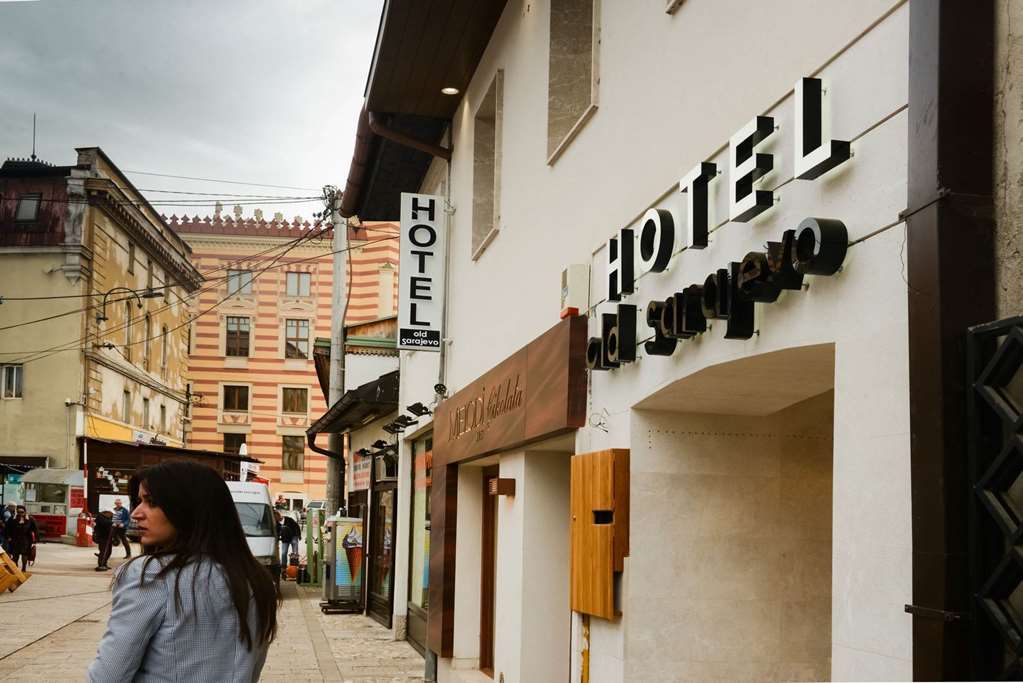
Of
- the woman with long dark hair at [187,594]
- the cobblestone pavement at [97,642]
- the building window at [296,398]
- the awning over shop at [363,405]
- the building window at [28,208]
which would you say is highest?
the building window at [28,208]

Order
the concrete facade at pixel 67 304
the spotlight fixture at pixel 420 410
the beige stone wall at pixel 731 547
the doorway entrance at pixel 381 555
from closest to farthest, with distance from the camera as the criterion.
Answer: the beige stone wall at pixel 731 547 → the spotlight fixture at pixel 420 410 → the doorway entrance at pixel 381 555 → the concrete facade at pixel 67 304

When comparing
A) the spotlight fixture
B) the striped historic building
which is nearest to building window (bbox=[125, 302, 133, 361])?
the striped historic building

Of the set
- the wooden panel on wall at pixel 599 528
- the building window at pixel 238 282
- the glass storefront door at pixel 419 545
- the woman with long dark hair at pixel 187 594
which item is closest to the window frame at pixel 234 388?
the building window at pixel 238 282

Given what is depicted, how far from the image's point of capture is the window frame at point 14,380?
42.0 meters

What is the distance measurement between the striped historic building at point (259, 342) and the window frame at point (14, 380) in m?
17.3

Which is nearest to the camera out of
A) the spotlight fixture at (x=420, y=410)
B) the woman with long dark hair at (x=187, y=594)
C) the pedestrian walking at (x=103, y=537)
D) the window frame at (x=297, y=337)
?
the woman with long dark hair at (x=187, y=594)

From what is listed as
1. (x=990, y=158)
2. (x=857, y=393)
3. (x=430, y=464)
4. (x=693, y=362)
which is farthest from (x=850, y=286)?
(x=430, y=464)

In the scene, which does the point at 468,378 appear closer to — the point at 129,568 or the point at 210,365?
the point at 129,568

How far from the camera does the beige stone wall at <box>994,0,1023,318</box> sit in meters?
3.61

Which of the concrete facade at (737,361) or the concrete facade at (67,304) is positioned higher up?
the concrete facade at (67,304)

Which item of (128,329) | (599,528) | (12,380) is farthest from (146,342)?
(599,528)

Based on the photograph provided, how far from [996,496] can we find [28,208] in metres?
43.9

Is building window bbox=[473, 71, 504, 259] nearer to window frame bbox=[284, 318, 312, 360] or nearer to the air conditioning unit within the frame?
the air conditioning unit

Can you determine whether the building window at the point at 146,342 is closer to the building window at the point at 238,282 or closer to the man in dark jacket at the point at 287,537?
the building window at the point at 238,282
